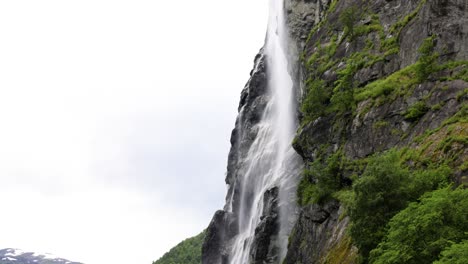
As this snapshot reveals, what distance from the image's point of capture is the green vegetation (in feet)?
508

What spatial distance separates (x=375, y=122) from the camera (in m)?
35.8

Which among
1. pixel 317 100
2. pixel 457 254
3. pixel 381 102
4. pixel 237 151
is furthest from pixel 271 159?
pixel 457 254

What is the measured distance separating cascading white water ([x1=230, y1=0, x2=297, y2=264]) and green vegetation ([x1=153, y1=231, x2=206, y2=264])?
84681 mm

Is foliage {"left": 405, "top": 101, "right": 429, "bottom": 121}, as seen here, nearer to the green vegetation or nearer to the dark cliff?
the dark cliff

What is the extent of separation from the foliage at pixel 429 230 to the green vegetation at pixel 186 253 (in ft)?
442

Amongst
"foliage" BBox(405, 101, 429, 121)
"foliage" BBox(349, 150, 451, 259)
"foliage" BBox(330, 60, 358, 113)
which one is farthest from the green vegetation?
"foliage" BBox(349, 150, 451, 259)

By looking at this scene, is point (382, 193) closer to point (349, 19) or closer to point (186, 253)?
point (349, 19)

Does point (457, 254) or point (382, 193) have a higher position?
point (382, 193)

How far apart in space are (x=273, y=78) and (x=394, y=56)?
42.0 metres

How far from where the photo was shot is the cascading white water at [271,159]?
57.1 m

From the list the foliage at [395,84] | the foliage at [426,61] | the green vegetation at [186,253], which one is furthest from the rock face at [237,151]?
the green vegetation at [186,253]

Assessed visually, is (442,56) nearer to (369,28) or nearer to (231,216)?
(369,28)

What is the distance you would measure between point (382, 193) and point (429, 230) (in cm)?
443

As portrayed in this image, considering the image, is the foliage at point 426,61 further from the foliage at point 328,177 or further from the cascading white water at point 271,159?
the cascading white water at point 271,159
